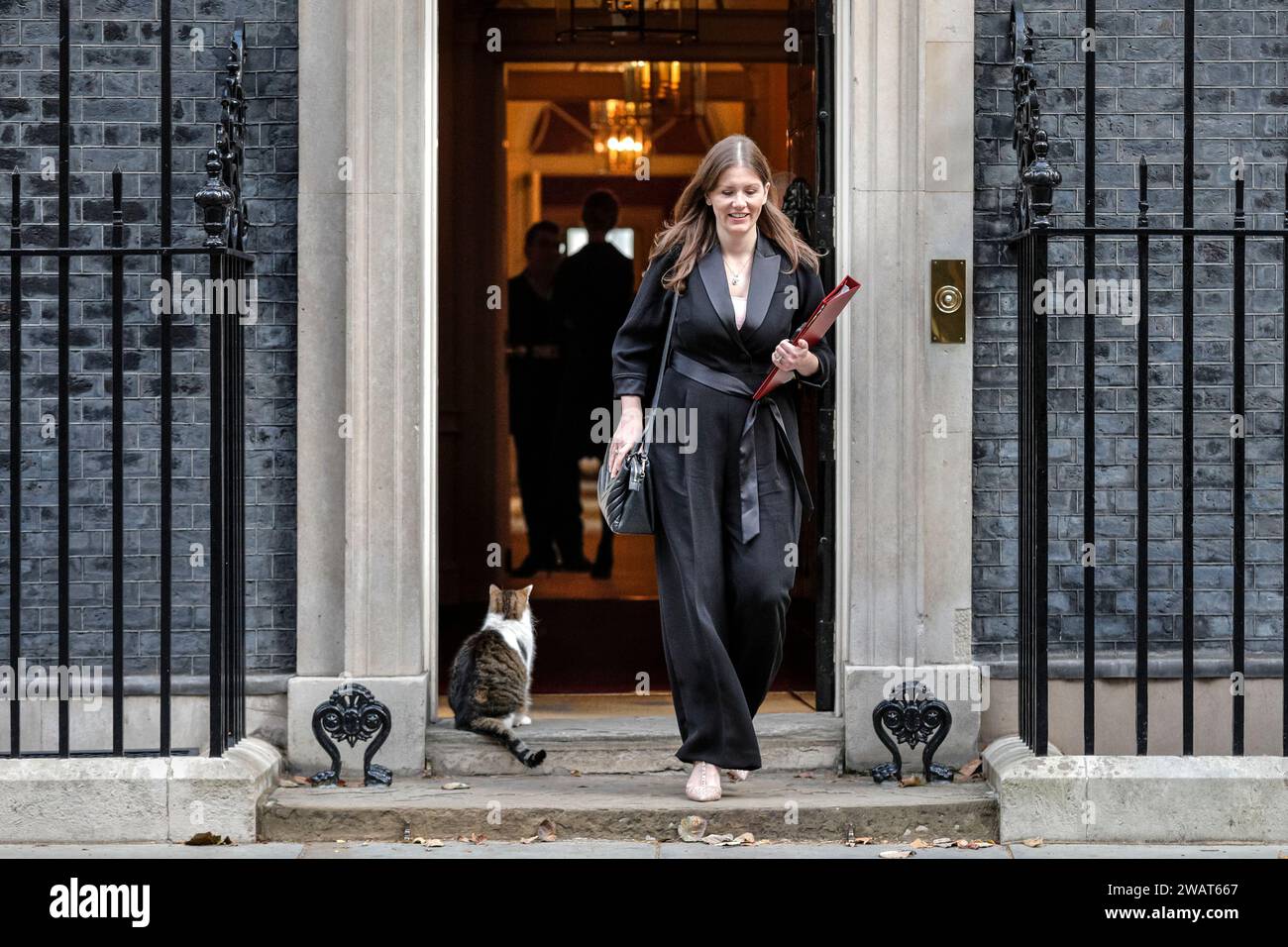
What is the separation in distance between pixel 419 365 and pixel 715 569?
1460mm

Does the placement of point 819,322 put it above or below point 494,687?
above

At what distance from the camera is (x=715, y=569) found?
5.47 metres

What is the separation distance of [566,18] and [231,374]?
16.7ft

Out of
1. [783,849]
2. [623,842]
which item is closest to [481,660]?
[623,842]

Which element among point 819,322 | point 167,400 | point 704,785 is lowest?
point 704,785

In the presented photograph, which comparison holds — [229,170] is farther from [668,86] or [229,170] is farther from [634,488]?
[668,86]

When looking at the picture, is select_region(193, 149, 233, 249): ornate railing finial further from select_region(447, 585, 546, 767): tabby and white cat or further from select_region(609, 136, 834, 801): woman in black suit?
select_region(447, 585, 546, 767): tabby and white cat

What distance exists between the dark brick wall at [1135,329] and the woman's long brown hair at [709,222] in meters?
0.98

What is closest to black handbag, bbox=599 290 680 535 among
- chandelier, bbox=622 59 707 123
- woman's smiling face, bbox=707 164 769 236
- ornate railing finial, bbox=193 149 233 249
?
woman's smiling face, bbox=707 164 769 236

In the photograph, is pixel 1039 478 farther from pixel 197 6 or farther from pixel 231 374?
pixel 197 6

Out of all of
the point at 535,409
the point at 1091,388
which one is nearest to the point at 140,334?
the point at 1091,388

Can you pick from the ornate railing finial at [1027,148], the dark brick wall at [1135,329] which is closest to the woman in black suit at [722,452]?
the ornate railing finial at [1027,148]

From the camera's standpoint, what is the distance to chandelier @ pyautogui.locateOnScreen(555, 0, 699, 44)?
32.9ft

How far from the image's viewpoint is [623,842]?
17.8 ft
